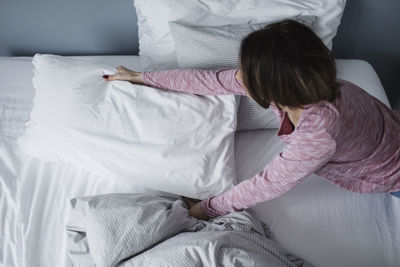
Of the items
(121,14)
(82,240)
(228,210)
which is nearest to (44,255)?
(82,240)

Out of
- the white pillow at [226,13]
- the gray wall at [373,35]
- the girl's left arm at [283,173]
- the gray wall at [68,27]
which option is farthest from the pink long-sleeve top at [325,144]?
A: the gray wall at [373,35]

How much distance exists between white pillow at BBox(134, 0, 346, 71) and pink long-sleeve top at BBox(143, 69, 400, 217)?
0.72 ft

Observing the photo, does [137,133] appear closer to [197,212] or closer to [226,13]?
[197,212]

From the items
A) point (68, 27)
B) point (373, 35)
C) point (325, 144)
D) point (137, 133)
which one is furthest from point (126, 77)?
point (373, 35)

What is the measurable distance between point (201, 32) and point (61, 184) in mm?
670

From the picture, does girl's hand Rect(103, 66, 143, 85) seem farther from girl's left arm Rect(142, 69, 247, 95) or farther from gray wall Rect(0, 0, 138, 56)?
gray wall Rect(0, 0, 138, 56)

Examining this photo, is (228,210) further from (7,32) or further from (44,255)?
(7,32)

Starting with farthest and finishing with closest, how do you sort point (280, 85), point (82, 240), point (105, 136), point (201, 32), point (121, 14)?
point (121, 14), point (201, 32), point (105, 136), point (82, 240), point (280, 85)

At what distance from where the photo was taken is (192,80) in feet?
3.21

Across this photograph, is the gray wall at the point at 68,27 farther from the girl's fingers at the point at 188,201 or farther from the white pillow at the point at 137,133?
the girl's fingers at the point at 188,201

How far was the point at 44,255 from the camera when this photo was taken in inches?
34.1

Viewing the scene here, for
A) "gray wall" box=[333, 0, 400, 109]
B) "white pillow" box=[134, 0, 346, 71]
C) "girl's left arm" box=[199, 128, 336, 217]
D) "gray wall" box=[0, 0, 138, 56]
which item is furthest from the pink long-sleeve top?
"gray wall" box=[333, 0, 400, 109]

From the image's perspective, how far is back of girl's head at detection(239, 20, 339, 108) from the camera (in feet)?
1.90

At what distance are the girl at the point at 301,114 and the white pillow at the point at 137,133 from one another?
6 cm
